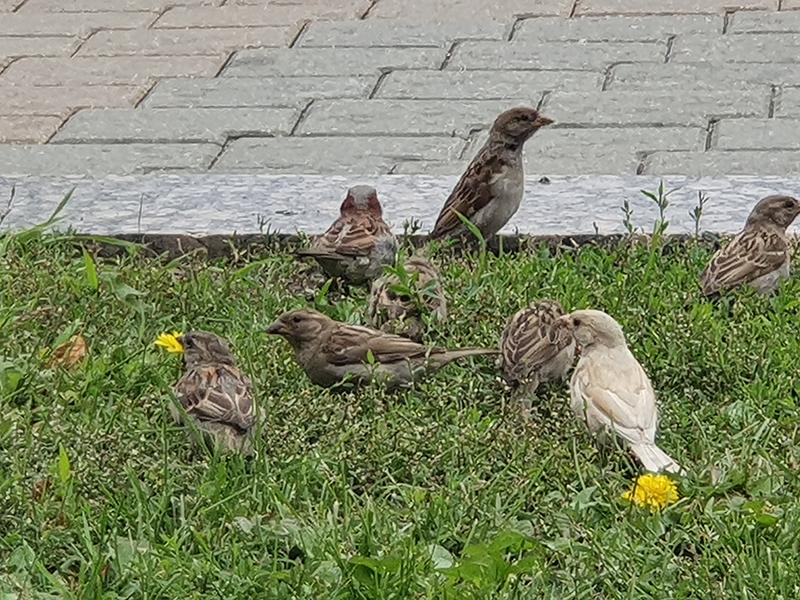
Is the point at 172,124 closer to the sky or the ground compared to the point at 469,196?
closer to the ground

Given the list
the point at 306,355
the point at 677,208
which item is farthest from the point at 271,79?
the point at 306,355

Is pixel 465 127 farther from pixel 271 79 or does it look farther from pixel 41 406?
pixel 41 406

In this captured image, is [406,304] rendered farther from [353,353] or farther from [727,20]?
[727,20]

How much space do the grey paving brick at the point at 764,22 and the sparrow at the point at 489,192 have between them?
3076 mm

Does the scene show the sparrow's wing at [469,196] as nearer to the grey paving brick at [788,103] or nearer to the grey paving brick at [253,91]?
the grey paving brick at [788,103]

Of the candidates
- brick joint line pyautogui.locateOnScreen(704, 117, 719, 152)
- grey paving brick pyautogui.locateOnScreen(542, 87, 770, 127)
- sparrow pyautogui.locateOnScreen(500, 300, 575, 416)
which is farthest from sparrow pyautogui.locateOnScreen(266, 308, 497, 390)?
grey paving brick pyautogui.locateOnScreen(542, 87, 770, 127)

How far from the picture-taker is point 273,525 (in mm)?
3998

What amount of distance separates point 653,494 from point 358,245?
197cm

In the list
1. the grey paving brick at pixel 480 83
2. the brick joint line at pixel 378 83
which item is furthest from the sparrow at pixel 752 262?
the brick joint line at pixel 378 83

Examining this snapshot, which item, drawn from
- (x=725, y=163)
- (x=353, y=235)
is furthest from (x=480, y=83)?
(x=353, y=235)

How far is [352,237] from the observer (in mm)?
5816

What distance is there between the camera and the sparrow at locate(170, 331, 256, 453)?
442cm

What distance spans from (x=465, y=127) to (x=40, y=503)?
4087mm

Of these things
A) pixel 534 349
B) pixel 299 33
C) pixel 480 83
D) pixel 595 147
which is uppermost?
pixel 534 349
